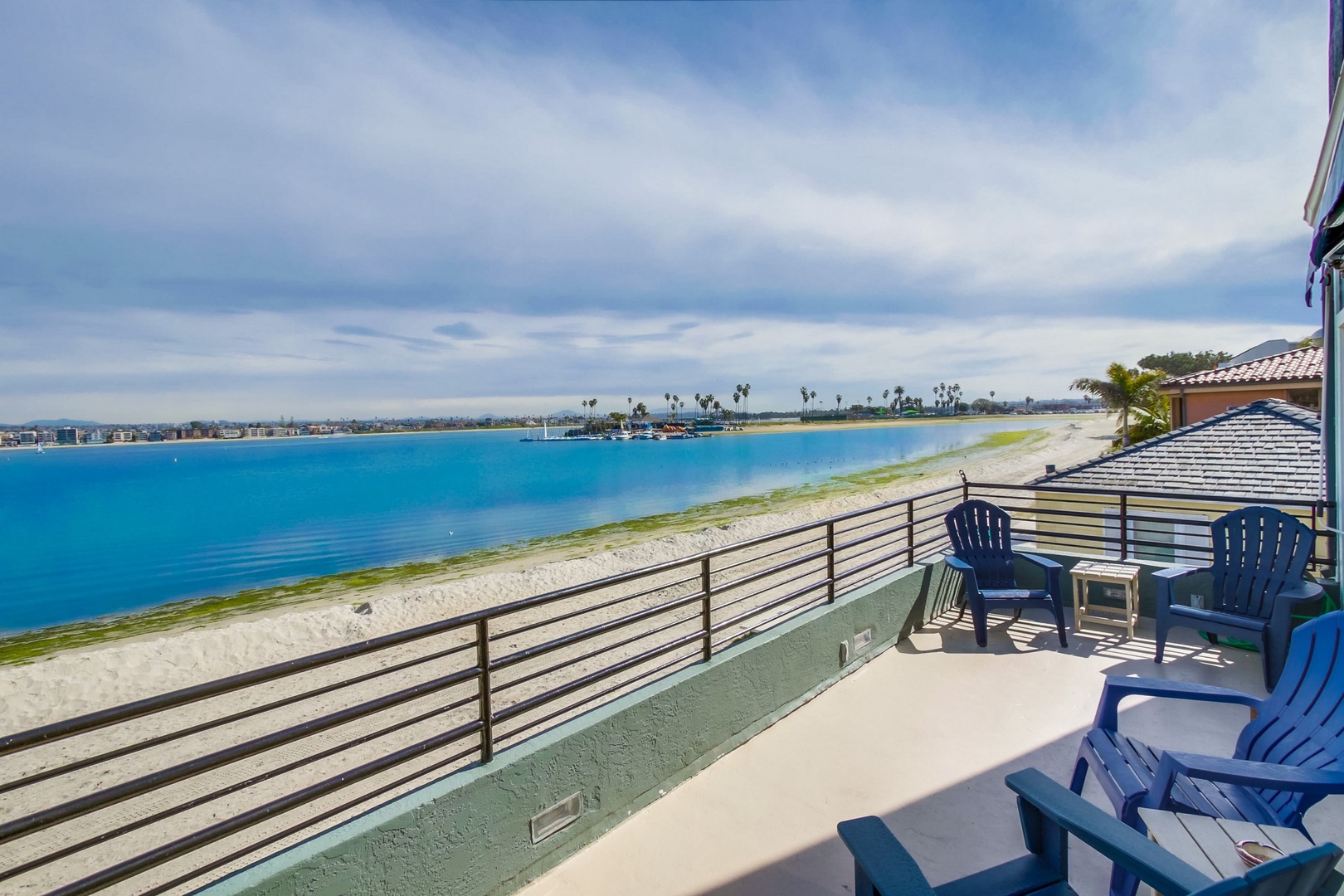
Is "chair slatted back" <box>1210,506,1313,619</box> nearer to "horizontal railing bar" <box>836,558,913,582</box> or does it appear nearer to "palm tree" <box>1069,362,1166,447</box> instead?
"horizontal railing bar" <box>836,558,913,582</box>

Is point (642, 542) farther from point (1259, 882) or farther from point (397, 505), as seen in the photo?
point (397, 505)

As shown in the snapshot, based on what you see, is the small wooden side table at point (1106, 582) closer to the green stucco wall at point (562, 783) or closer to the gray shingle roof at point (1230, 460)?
the gray shingle roof at point (1230, 460)

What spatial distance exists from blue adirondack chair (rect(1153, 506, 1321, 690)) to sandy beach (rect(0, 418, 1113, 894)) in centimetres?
266

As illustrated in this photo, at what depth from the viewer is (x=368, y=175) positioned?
44.6ft

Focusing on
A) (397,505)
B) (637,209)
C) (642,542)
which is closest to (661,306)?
(397,505)

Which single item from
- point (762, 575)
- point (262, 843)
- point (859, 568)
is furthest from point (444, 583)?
point (262, 843)

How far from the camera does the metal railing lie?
1461mm

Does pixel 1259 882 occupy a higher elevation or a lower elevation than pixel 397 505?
higher

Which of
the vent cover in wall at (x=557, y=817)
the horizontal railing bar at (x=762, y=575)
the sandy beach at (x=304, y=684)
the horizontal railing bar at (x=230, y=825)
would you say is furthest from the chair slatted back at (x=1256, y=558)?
the horizontal railing bar at (x=230, y=825)

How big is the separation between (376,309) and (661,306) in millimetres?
22531

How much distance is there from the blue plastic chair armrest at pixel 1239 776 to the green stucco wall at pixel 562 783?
1.66 meters

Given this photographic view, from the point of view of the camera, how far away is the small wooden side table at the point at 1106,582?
4.48 metres

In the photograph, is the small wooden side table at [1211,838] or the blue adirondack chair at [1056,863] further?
the small wooden side table at [1211,838]

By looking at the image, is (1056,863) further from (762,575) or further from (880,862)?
(762,575)
